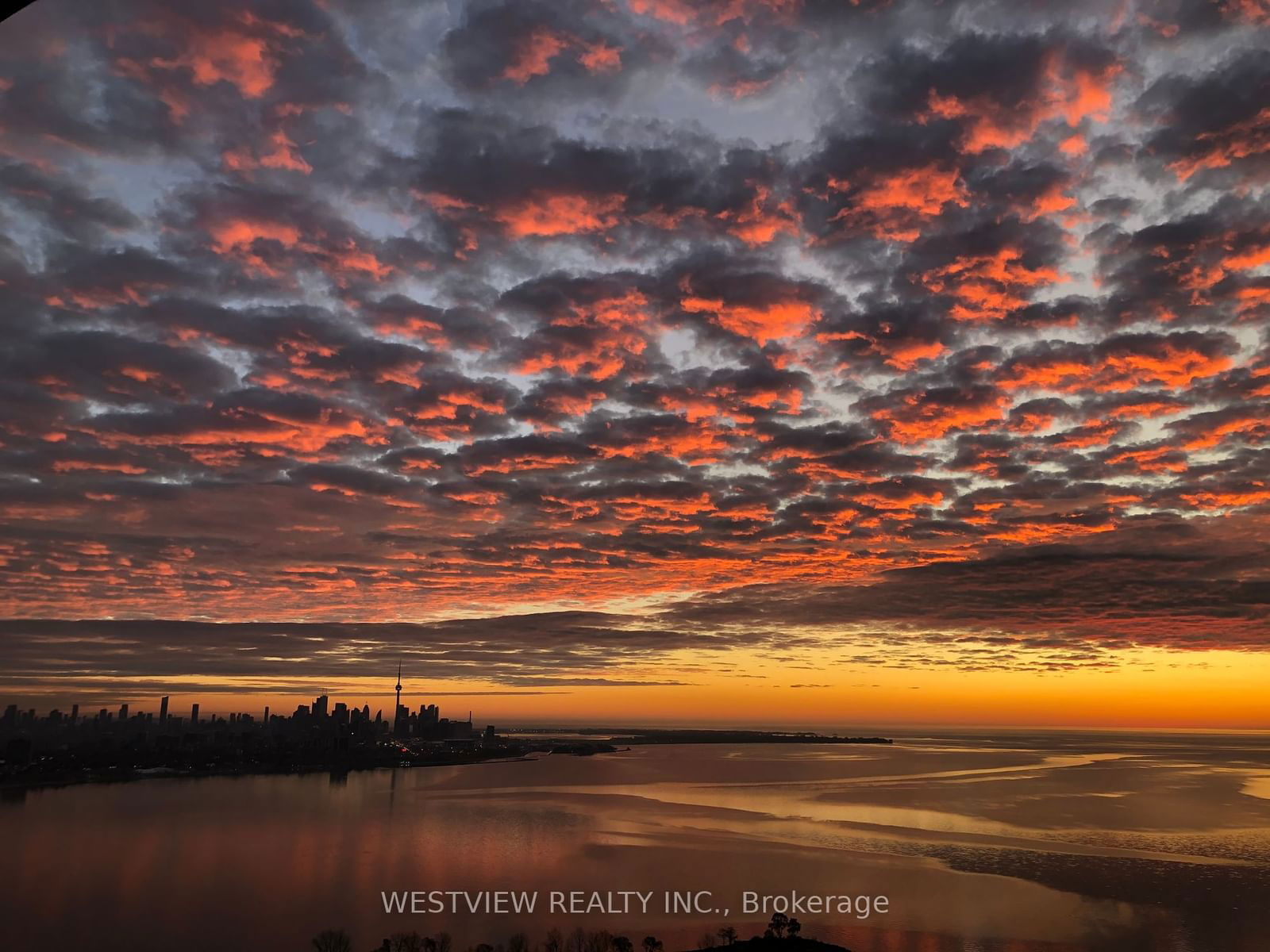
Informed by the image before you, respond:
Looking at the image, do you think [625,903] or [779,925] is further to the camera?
[625,903]

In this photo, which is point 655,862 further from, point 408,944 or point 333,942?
point 408,944

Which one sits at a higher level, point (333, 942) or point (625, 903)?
point (333, 942)

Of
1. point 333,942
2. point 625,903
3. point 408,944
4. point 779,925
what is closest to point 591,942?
point 408,944

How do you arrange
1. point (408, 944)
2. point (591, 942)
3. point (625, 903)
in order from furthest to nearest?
point (625, 903) → point (591, 942) → point (408, 944)

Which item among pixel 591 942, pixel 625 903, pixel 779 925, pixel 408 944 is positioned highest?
pixel 779 925

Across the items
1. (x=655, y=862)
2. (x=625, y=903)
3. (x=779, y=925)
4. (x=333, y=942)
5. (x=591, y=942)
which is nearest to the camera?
(x=779, y=925)

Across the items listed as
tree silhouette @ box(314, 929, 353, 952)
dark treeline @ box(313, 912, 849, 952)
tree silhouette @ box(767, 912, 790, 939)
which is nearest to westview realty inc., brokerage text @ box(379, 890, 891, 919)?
dark treeline @ box(313, 912, 849, 952)
